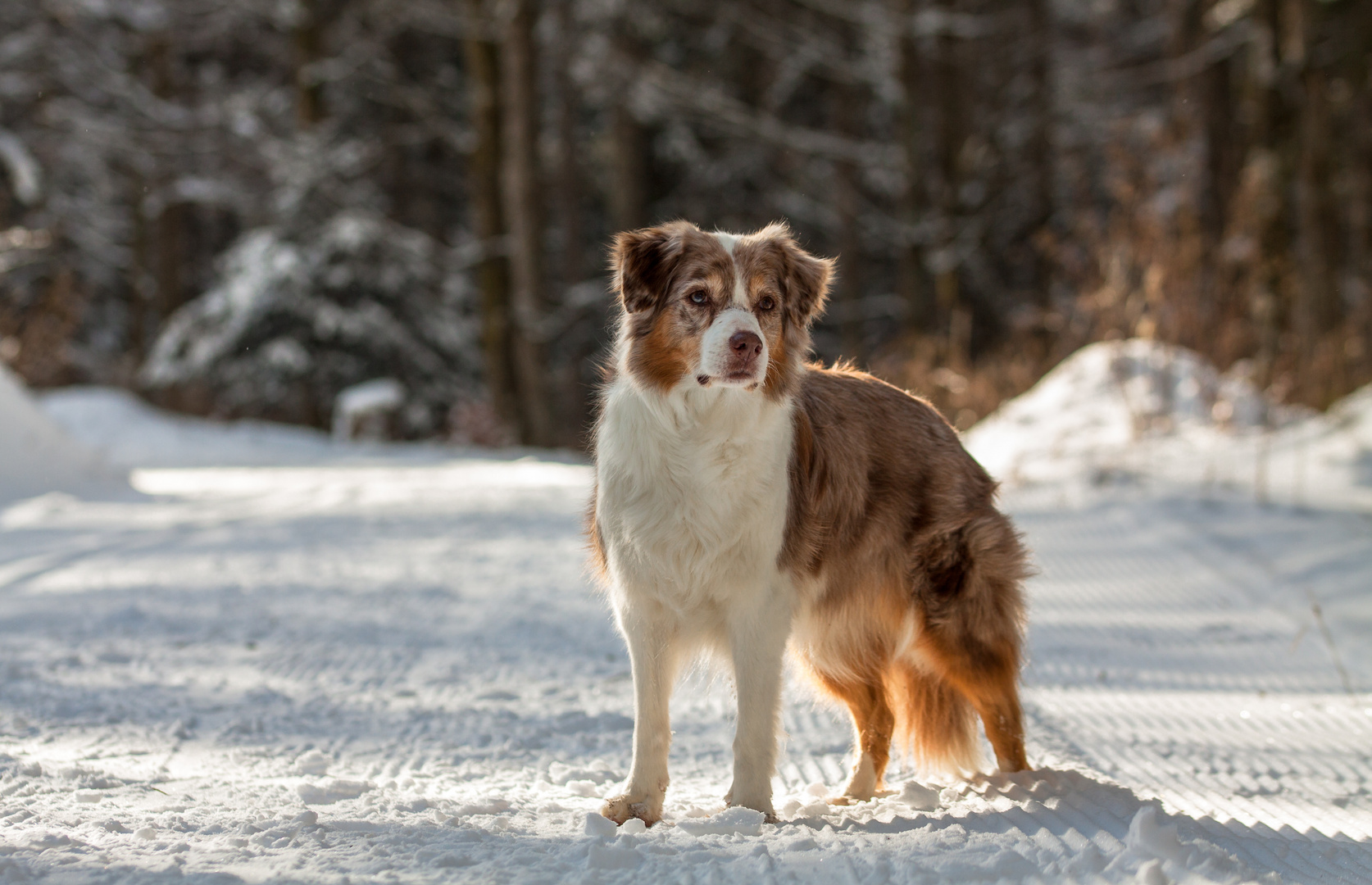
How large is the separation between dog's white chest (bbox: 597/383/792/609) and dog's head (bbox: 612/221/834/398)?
0.31 feet

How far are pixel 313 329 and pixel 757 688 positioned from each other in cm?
1720

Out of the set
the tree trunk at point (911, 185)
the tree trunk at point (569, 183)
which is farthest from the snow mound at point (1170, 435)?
the tree trunk at point (569, 183)

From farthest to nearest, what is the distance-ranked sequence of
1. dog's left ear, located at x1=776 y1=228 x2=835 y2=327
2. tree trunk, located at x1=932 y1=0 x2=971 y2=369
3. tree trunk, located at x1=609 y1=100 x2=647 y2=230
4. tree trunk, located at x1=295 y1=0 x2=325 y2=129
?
tree trunk, located at x1=609 y1=100 x2=647 y2=230 → tree trunk, located at x1=295 y1=0 x2=325 y2=129 → tree trunk, located at x1=932 y1=0 x2=971 y2=369 → dog's left ear, located at x1=776 y1=228 x2=835 y2=327

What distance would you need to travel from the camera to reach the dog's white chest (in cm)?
301

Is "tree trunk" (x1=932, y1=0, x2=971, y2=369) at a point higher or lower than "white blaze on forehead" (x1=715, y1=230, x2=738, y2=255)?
higher

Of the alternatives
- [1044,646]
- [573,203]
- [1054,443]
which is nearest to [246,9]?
[573,203]

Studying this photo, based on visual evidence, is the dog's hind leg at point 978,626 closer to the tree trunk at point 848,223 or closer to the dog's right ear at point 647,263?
the dog's right ear at point 647,263

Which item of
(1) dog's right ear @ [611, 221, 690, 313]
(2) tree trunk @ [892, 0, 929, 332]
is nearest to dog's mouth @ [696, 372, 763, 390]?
(1) dog's right ear @ [611, 221, 690, 313]

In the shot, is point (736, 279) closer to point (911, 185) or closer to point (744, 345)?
point (744, 345)

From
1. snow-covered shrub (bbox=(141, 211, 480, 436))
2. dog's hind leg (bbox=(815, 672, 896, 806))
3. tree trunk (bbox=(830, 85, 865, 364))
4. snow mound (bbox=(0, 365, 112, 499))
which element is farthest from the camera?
tree trunk (bbox=(830, 85, 865, 364))

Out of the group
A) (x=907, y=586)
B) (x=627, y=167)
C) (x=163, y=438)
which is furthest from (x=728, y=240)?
(x=627, y=167)

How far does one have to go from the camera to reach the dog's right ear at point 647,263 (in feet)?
10.7

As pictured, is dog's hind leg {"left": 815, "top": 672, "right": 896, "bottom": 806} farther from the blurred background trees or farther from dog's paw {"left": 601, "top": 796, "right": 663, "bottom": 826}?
the blurred background trees

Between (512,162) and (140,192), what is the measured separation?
11.8m
